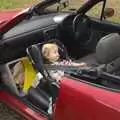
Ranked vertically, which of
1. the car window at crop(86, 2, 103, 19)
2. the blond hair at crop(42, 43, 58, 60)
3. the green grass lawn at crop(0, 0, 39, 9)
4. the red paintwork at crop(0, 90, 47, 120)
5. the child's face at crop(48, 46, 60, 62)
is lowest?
the green grass lawn at crop(0, 0, 39, 9)

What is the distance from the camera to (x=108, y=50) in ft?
13.6

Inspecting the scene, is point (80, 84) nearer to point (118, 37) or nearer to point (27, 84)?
point (118, 37)

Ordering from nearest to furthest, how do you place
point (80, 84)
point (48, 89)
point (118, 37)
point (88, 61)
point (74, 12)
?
point (80, 84), point (118, 37), point (48, 89), point (88, 61), point (74, 12)

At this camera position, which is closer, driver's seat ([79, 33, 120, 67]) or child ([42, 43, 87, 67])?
driver's seat ([79, 33, 120, 67])

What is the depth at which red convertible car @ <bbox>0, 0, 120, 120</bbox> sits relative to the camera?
357cm

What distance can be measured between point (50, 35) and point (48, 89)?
753 millimetres

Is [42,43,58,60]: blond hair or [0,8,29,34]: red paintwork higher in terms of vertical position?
[0,8,29,34]: red paintwork

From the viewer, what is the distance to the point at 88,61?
501cm

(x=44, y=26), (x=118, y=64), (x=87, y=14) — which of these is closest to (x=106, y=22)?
(x=87, y=14)

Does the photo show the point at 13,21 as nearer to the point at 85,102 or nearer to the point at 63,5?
the point at 63,5

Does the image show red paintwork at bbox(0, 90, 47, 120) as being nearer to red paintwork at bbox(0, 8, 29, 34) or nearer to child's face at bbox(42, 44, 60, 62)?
child's face at bbox(42, 44, 60, 62)

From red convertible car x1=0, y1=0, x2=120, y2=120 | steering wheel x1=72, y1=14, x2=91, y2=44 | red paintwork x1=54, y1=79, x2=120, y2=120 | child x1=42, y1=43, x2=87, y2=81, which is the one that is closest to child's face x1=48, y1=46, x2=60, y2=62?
child x1=42, y1=43, x2=87, y2=81

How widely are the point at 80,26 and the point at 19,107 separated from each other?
1.21 metres

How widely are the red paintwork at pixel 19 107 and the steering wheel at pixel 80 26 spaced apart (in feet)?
3.35
